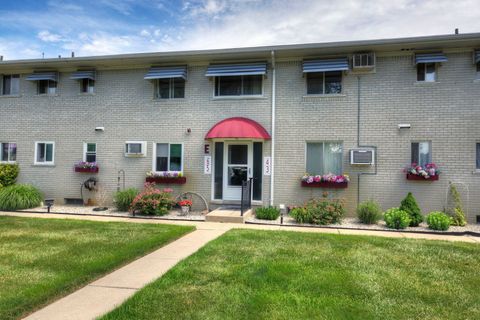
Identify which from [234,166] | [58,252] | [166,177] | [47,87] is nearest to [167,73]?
[166,177]

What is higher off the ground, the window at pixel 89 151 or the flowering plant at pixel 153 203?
the window at pixel 89 151

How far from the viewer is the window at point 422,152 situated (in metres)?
10.6

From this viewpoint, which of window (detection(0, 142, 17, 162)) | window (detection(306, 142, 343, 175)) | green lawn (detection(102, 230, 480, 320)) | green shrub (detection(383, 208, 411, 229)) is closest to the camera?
green lawn (detection(102, 230, 480, 320))

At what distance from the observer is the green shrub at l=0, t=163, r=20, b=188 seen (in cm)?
1291

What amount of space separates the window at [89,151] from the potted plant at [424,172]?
36.8ft

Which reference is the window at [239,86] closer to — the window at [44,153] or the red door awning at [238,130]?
the red door awning at [238,130]

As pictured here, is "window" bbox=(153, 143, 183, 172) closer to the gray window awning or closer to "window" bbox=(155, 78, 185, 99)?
"window" bbox=(155, 78, 185, 99)

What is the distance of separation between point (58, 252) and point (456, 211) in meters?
10.3

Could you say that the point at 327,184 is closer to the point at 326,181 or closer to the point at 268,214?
the point at 326,181

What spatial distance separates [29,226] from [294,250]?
674 cm

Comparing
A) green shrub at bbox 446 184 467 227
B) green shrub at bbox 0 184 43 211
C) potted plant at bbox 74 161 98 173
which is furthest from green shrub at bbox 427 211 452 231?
green shrub at bbox 0 184 43 211

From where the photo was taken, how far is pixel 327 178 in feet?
35.4

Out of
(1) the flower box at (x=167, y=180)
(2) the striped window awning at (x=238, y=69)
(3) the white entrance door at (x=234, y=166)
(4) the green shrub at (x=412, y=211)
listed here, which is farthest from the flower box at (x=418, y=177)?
(1) the flower box at (x=167, y=180)

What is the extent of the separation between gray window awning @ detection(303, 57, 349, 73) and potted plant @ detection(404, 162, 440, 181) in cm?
380
